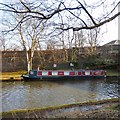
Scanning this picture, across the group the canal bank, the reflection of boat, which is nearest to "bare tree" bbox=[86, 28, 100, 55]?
the reflection of boat

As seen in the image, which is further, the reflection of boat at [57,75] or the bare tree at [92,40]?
the bare tree at [92,40]

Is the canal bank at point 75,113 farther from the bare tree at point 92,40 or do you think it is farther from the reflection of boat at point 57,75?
the bare tree at point 92,40

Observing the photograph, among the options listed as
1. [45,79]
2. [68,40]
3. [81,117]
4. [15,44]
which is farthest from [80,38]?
[81,117]

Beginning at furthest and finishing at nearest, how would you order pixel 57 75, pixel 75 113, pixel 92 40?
pixel 92 40
pixel 57 75
pixel 75 113

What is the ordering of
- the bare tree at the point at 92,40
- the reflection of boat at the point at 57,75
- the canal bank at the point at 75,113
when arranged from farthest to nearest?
the bare tree at the point at 92,40 < the reflection of boat at the point at 57,75 < the canal bank at the point at 75,113

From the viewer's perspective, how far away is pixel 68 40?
74.2ft

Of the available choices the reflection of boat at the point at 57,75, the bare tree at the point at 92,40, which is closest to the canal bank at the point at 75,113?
the reflection of boat at the point at 57,75

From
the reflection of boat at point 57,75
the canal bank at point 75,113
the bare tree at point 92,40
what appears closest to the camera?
the canal bank at point 75,113

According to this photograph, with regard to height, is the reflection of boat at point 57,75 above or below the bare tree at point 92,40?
below

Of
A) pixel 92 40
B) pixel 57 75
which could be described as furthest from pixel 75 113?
pixel 92 40

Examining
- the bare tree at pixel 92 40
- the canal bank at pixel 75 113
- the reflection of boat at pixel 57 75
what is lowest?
the canal bank at pixel 75 113

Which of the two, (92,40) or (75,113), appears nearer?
(75,113)

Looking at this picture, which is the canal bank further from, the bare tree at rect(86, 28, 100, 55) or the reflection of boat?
the bare tree at rect(86, 28, 100, 55)

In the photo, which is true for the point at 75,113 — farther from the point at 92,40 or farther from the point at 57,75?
the point at 92,40
